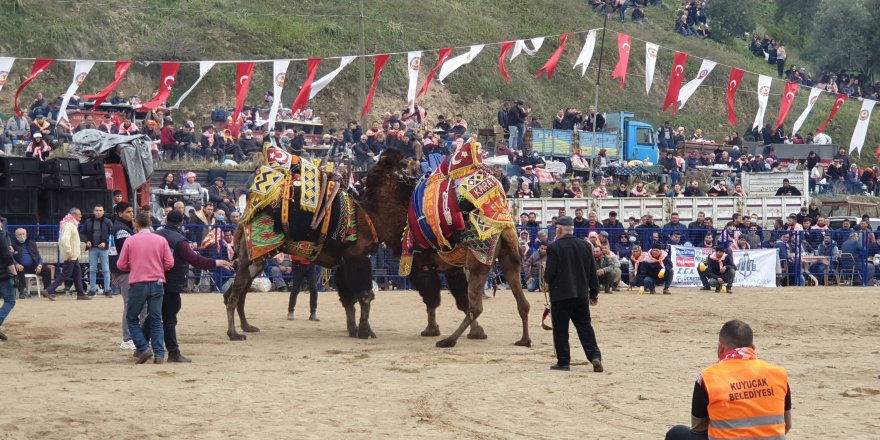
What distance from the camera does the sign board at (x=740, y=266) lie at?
25641 millimetres

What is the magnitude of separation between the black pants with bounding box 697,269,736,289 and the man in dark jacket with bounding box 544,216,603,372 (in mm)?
13241

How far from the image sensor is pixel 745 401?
618 cm

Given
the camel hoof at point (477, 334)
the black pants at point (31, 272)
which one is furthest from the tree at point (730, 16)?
the camel hoof at point (477, 334)

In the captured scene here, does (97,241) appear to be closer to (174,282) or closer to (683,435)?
(174,282)

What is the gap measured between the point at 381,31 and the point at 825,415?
41.1 meters

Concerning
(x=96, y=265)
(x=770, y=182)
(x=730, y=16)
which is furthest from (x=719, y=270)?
(x=730, y=16)

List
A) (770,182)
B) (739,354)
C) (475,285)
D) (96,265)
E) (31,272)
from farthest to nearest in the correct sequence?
(770,182), (96,265), (31,272), (475,285), (739,354)

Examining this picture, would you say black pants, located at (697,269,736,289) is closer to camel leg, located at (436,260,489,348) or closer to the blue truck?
camel leg, located at (436,260,489,348)

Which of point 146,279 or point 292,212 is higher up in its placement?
point 292,212

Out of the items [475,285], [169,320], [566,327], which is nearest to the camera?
[566,327]

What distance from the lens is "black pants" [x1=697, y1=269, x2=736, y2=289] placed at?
2441 centimetres

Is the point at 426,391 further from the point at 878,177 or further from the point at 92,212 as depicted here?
the point at 878,177

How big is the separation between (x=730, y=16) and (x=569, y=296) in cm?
5431

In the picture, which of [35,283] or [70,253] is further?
[35,283]
